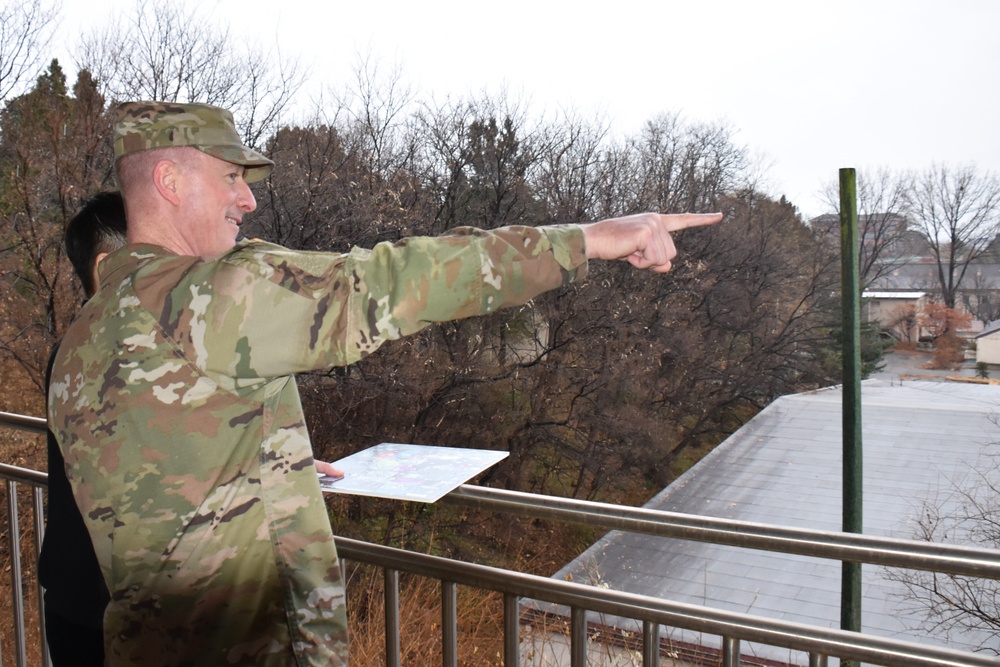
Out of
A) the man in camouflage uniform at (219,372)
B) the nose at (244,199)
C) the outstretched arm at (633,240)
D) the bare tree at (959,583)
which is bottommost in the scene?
the bare tree at (959,583)

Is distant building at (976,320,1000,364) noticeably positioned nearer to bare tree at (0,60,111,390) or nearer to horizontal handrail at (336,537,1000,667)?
bare tree at (0,60,111,390)

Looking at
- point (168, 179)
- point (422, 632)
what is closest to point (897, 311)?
point (422, 632)

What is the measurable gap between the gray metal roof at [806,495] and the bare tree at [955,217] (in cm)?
327

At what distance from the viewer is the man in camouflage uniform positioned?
1.01 metres

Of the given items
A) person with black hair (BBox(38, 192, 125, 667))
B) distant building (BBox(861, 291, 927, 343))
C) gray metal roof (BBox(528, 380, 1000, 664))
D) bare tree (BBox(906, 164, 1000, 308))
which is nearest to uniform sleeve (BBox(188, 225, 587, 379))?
person with black hair (BBox(38, 192, 125, 667))

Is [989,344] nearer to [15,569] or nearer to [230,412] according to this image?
[15,569]

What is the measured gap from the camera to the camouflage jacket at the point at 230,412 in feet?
3.29

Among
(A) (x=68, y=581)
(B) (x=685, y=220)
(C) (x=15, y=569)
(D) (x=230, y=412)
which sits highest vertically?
(B) (x=685, y=220)

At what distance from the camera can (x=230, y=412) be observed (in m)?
1.07

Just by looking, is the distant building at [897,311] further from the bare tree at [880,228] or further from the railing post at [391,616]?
the railing post at [391,616]

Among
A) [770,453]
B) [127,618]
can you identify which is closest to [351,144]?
[770,453]

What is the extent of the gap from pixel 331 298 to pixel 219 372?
0.58 ft

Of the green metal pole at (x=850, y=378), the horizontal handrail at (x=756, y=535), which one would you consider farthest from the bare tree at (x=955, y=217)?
the horizontal handrail at (x=756, y=535)

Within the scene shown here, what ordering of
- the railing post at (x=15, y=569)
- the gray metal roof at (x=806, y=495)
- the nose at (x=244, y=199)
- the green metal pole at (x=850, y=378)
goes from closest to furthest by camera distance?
the nose at (x=244, y=199), the railing post at (x=15, y=569), the green metal pole at (x=850, y=378), the gray metal roof at (x=806, y=495)
